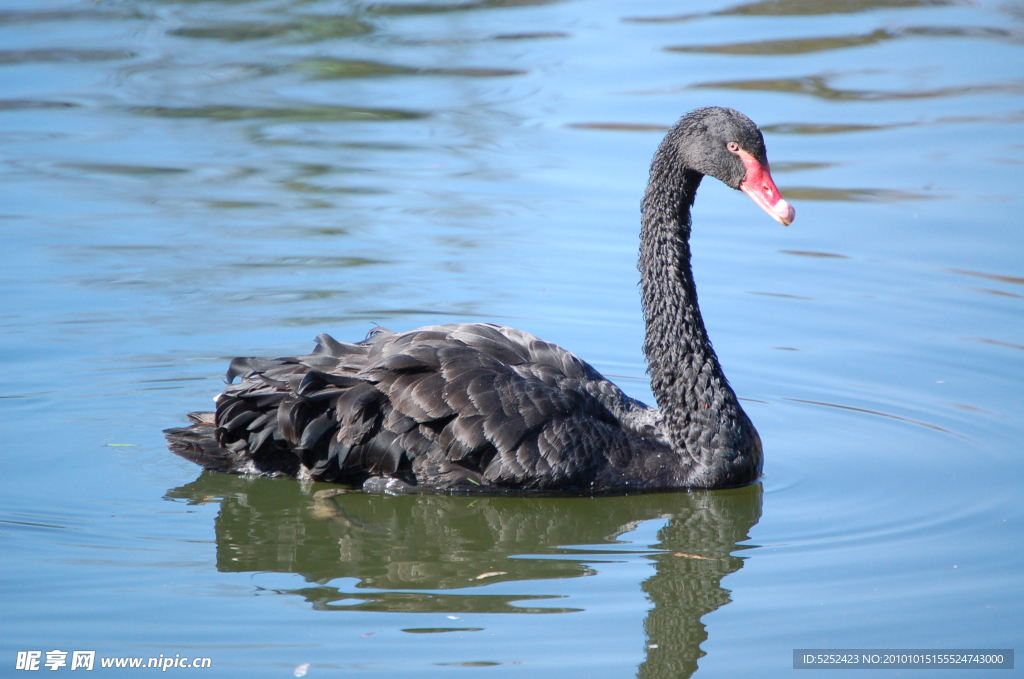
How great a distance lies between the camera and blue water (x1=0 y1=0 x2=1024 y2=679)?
5352mm

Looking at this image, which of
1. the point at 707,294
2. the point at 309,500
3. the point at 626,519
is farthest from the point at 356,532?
the point at 707,294

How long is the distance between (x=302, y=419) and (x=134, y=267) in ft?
13.6

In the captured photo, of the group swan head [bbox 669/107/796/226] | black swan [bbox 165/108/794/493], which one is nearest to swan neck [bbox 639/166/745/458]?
black swan [bbox 165/108/794/493]

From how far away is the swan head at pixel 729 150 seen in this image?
21.8ft

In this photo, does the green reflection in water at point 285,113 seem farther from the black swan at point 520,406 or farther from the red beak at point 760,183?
the red beak at point 760,183

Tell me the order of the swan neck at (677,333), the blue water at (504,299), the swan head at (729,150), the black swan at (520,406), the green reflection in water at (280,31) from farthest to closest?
the green reflection in water at (280,31) → the swan neck at (677,333) → the swan head at (729,150) → the black swan at (520,406) → the blue water at (504,299)

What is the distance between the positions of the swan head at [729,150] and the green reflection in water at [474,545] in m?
1.64

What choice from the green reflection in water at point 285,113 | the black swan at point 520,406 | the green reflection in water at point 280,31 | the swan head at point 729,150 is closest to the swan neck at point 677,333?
the black swan at point 520,406

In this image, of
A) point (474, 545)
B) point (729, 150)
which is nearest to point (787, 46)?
point (729, 150)

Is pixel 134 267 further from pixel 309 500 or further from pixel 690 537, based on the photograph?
pixel 690 537

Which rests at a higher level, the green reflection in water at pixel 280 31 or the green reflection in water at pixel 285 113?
the green reflection in water at pixel 280 31

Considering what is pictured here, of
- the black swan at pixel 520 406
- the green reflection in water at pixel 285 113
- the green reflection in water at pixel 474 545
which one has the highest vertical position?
the green reflection in water at pixel 285 113

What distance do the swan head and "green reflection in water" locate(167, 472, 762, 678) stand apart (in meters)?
1.64

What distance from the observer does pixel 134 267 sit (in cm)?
1005
